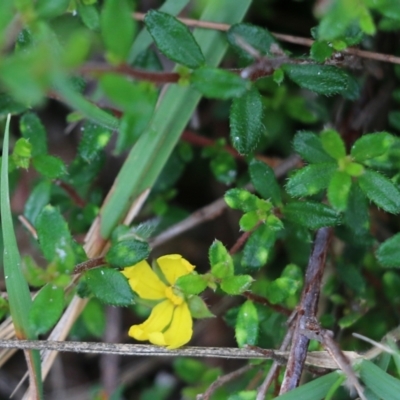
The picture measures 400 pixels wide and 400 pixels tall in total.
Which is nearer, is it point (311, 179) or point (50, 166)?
point (311, 179)

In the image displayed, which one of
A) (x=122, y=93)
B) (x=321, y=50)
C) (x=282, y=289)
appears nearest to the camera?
(x=122, y=93)

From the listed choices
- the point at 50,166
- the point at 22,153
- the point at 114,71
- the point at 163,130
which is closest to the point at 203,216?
the point at 163,130

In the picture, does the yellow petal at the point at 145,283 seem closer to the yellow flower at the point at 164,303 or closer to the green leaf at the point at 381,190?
the yellow flower at the point at 164,303

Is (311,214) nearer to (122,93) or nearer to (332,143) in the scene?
(332,143)

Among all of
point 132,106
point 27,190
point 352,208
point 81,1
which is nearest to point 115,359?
point 27,190

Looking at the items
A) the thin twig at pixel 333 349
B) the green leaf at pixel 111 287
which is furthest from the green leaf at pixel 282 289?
the green leaf at pixel 111 287

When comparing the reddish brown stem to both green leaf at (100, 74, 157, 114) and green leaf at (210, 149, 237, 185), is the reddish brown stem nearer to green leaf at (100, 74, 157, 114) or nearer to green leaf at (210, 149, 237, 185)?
green leaf at (100, 74, 157, 114)
